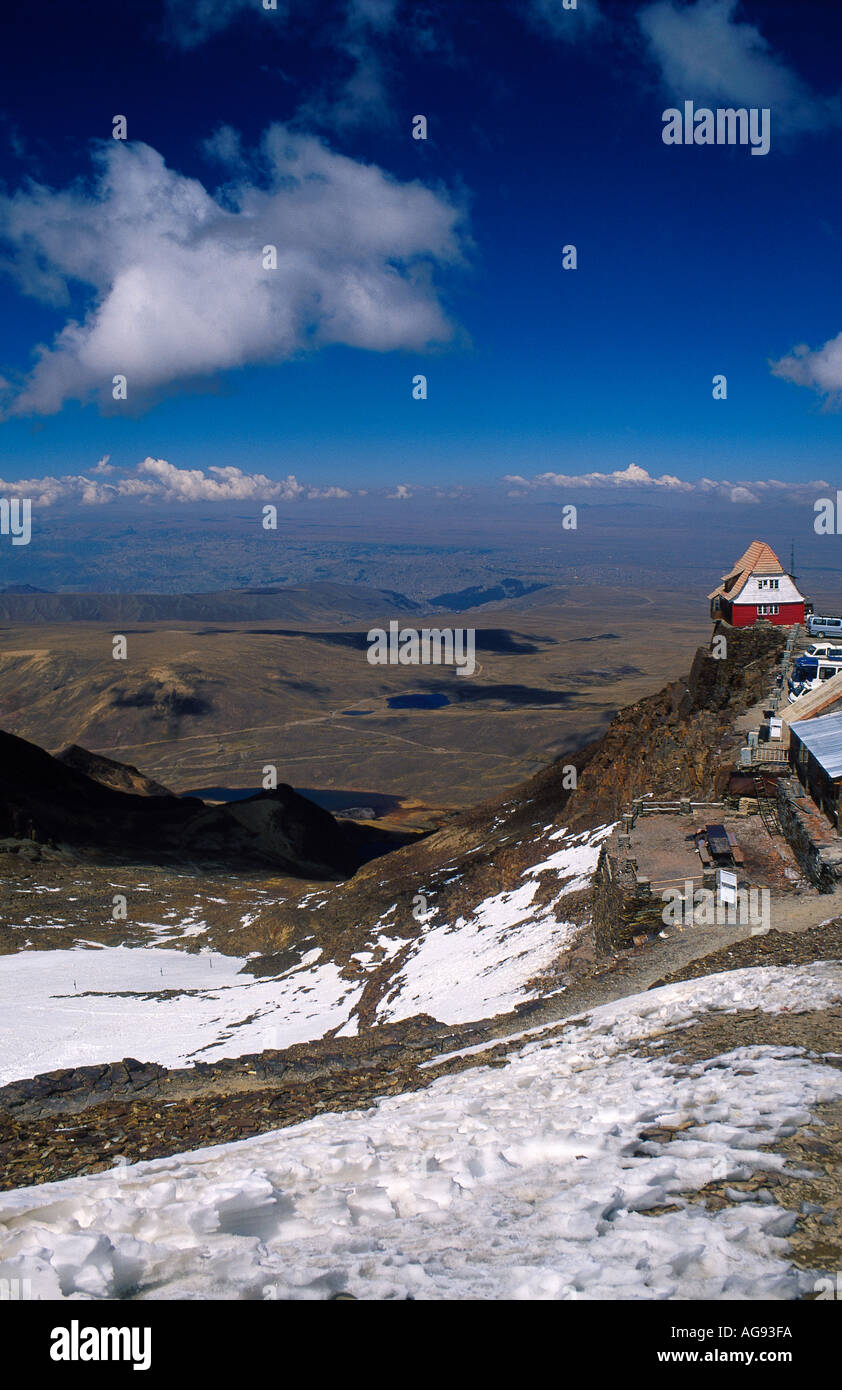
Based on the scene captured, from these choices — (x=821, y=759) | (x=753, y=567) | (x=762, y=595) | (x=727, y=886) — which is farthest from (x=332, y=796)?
(x=727, y=886)

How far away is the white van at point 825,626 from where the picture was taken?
4234 cm

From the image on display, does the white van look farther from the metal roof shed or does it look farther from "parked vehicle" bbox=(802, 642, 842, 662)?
the metal roof shed

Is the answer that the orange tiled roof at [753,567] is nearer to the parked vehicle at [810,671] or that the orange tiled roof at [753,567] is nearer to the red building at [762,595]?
the red building at [762,595]

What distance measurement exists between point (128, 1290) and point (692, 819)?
2100 cm

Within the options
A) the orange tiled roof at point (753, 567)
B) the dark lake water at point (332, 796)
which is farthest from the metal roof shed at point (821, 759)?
the dark lake water at point (332, 796)

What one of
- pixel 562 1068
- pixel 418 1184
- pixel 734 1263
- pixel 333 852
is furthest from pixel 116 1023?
pixel 333 852

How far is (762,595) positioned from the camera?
41.4 meters

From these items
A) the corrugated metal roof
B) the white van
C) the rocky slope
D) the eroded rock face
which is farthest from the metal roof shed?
the rocky slope

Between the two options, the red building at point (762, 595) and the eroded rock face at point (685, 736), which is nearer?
the eroded rock face at point (685, 736)

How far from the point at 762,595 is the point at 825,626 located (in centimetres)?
475

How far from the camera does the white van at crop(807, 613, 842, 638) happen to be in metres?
42.3

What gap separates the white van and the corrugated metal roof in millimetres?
21517

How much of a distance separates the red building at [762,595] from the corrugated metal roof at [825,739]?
19.5 meters
